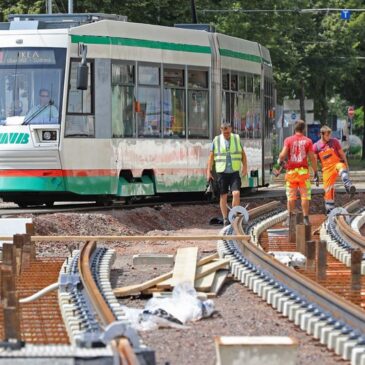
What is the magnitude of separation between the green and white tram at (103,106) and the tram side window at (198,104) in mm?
19

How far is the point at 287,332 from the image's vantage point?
29.6 feet

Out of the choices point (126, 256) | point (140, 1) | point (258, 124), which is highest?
point (140, 1)

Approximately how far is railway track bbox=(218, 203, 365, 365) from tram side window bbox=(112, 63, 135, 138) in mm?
6678

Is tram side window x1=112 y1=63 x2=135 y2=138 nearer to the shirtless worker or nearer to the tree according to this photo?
the shirtless worker

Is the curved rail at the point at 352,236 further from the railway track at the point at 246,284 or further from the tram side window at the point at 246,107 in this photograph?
the tram side window at the point at 246,107

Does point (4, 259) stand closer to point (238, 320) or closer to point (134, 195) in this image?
point (238, 320)

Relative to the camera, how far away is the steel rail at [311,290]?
8.39 meters

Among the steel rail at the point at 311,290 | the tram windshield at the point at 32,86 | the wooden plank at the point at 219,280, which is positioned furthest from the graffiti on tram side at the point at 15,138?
the wooden plank at the point at 219,280

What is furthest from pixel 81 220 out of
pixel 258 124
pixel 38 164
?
pixel 258 124

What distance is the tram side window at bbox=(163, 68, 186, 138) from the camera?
2272cm

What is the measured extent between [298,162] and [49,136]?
185 inches

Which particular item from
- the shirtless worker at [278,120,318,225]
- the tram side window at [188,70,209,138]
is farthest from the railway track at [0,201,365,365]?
the tram side window at [188,70,209,138]

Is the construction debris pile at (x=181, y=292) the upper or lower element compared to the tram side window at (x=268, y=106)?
lower

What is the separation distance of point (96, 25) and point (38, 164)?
251 centimetres
